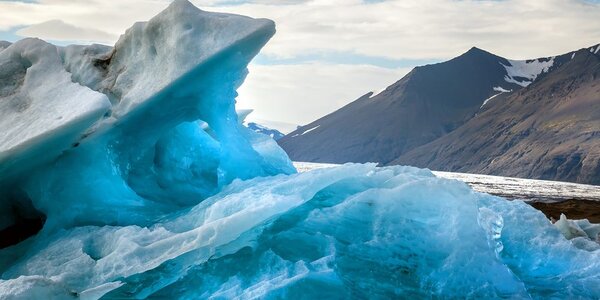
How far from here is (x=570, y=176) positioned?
16062cm

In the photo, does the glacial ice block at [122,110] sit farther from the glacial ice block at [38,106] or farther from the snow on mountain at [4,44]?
the snow on mountain at [4,44]

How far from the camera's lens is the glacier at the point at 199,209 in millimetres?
6723

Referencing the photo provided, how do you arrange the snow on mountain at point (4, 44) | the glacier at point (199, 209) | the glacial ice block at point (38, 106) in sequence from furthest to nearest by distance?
the snow on mountain at point (4, 44) → the glacial ice block at point (38, 106) → the glacier at point (199, 209)

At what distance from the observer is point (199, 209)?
852 centimetres

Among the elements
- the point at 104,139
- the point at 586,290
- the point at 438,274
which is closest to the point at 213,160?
the point at 104,139

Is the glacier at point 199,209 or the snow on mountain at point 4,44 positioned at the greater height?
the snow on mountain at point 4,44

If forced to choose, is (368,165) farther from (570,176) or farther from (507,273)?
(570,176)

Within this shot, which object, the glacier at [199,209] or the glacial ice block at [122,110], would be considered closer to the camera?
the glacier at [199,209]

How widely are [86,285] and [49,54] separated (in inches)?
179

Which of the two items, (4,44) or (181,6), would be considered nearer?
(181,6)

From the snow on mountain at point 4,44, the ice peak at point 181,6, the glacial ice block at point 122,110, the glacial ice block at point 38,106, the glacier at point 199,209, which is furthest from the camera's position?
the snow on mountain at point 4,44

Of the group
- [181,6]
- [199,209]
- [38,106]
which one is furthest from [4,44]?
[199,209]

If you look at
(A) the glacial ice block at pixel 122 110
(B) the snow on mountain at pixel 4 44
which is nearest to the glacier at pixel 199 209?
(A) the glacial ice block at pixel 122 110

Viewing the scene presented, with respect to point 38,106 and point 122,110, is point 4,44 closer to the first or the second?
point 38,106
